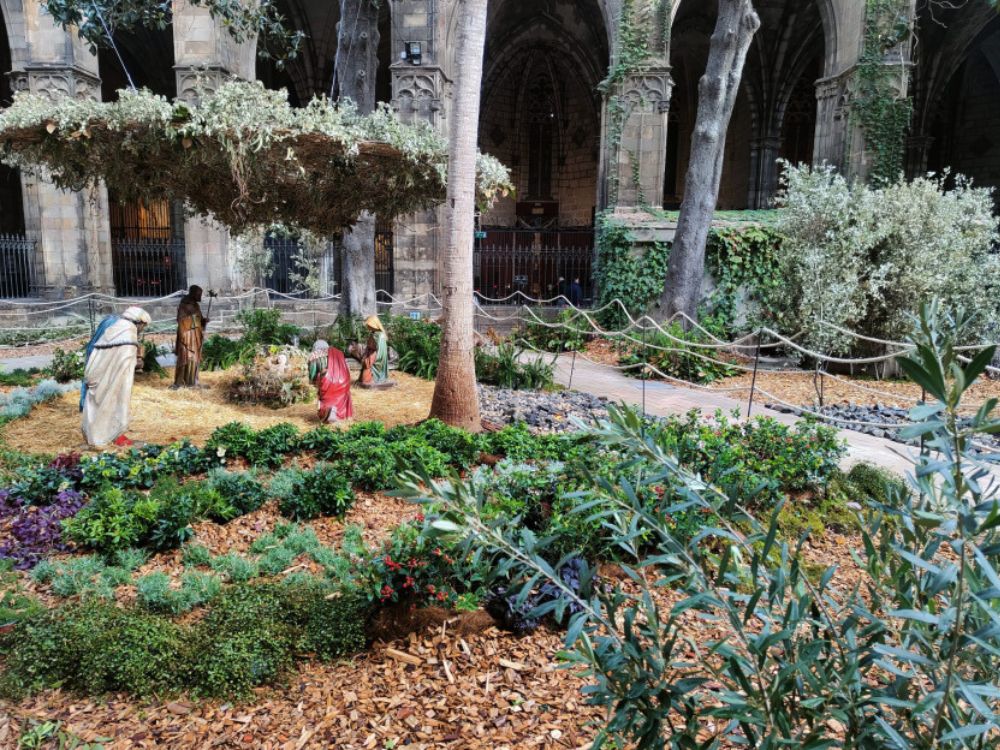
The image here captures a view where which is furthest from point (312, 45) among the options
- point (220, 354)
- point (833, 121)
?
point (220, 354)

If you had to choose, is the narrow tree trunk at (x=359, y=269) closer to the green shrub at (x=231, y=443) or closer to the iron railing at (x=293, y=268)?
the iron railing at (x=293, y=268)

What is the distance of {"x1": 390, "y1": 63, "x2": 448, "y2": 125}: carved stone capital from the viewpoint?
15680 millimetres

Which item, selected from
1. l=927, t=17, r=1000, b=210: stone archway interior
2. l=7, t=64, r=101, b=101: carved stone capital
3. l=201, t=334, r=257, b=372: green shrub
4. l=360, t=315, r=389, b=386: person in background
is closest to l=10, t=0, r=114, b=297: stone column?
l=7, t=64, r=101, b=101: carved stone capital

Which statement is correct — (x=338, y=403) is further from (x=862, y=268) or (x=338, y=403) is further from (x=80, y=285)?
(x=80, y=285)

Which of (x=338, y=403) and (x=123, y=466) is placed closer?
(x=123, y=466)

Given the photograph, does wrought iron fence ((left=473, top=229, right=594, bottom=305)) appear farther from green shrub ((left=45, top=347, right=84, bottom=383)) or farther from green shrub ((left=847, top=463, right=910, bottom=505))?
green shrub ((left=847, top=463, right=910, bottom=505))

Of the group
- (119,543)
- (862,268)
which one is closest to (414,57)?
(862,268)

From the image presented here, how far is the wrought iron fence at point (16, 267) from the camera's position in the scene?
54.4 ft

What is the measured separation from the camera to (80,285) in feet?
52.9

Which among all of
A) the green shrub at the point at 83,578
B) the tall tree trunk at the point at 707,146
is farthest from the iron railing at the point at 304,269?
the green shrub at the point at 83,578

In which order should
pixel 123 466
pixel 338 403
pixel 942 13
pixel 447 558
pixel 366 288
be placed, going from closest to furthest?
pixel 447 558 → pixel 123 466 → pixel 338 403 → pixel 366 288 → pixel 942 13

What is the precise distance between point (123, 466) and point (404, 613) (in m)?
3.09

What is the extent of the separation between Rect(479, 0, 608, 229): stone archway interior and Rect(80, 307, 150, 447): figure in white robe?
19963 millimetres

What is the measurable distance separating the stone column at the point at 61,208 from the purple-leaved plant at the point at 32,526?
12.5 metres
